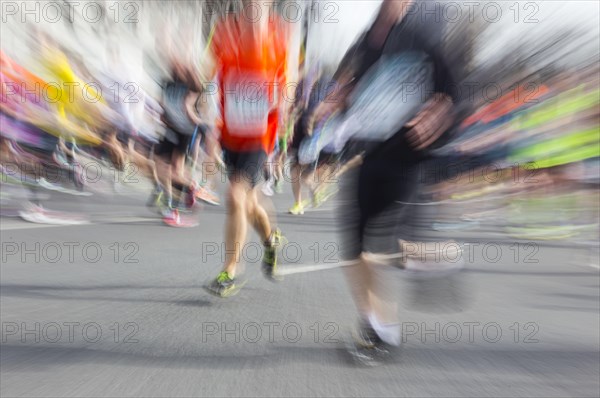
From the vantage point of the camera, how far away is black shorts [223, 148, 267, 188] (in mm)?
3295

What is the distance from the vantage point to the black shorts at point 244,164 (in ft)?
10.8

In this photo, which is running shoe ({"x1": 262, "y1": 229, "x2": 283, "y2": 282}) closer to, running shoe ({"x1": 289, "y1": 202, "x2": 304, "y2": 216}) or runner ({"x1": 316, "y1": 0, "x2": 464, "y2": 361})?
runner ({"x1": 316, "y1": 0, "x2": 464, "y2": 361})

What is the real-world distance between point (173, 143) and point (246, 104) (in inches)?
146

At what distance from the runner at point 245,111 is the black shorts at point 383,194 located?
1017mm

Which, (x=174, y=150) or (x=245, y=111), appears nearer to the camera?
(x=245, y=111)

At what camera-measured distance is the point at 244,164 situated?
3295mm

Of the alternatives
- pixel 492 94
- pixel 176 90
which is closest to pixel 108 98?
pixel 176 90

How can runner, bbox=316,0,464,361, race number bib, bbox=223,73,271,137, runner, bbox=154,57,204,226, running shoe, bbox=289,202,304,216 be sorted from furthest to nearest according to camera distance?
running shoe, bbox=289,202,304,216 → runner, bbox=154,57,204,226 → race number bib, bbox=223,73,271,137 → runner, bbox=316,0,464,361

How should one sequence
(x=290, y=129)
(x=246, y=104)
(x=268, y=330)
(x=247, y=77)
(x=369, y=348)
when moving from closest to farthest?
(x=369, y=348)
(x=268, y=330)
(x=247, y=77)
(x=246, y=104)
(x=290, y=129)

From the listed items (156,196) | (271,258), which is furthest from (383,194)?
(156,196)

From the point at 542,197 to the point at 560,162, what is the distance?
195cm

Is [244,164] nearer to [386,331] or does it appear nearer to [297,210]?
[386,331]

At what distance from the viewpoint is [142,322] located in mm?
2887

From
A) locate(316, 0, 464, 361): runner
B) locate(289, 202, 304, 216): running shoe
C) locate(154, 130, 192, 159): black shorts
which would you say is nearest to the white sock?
locate(316, 0, 464, 361): runner
